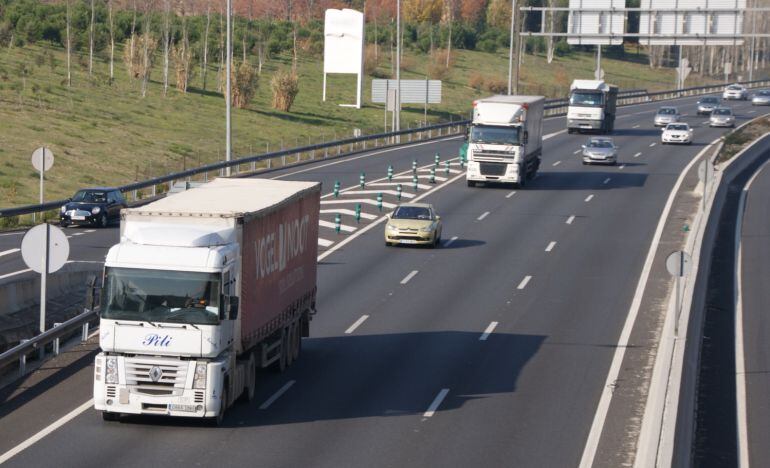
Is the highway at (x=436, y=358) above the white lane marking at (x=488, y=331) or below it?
above

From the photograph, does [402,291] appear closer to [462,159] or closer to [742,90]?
[462,159]

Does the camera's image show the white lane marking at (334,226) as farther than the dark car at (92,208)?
Yes

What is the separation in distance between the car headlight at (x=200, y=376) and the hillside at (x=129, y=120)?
34.6 meters

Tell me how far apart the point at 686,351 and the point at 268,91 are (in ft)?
259

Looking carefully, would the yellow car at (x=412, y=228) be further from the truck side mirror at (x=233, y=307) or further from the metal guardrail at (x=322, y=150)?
the truck side mirror at (x=233, y=307)

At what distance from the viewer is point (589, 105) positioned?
85188 millimetres

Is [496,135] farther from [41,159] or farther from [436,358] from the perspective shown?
[436,358]

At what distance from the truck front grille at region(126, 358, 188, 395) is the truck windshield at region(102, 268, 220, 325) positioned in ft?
2.49

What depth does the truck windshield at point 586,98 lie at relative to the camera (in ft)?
278

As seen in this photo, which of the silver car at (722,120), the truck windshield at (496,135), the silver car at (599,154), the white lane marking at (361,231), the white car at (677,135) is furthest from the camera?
the silver car at (722,120)

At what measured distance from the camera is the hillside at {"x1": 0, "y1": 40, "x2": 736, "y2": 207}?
64438 millimetres

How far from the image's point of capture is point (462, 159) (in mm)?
66938

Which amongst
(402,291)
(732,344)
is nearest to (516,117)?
(402,291)

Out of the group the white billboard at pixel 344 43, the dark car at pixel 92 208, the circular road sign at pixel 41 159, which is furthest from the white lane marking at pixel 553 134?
the circular road sign at pixel 41 159
